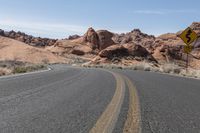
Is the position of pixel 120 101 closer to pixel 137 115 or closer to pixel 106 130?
pixel 137 115

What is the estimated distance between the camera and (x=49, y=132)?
596 cm

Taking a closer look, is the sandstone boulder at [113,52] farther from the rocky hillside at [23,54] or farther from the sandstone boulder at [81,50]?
the sandstone boulder at [81,50]

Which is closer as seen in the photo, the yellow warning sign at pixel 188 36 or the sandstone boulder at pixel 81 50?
the yellow warning sign at pixel 188 36

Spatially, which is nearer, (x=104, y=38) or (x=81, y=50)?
(x=81, y=50)

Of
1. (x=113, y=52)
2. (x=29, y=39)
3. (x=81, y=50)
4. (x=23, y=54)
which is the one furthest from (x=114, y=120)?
(x=29, y=39)

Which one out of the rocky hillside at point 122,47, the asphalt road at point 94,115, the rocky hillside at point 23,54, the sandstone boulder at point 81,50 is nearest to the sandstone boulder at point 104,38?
the rocky hillside at point 122,47

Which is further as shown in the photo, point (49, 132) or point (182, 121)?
point (182, 121)

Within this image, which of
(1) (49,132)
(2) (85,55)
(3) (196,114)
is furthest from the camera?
(2) (85,55)

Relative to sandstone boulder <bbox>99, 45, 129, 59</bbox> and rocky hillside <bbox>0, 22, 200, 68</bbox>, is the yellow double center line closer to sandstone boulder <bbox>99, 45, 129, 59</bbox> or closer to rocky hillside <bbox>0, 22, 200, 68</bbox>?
rocky hillside <bbox>0, 22, 200, 68</bbox>

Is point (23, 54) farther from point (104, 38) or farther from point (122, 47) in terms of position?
point (122, 47)

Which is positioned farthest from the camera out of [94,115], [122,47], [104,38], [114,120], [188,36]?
[104,38]

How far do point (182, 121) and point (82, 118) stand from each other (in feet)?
6.13

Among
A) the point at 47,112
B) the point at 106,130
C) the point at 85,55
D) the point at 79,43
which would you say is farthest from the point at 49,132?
the point at 79,43

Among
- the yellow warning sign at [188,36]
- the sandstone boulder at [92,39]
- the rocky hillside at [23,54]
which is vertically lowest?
the rocky hillside at [23,54]
